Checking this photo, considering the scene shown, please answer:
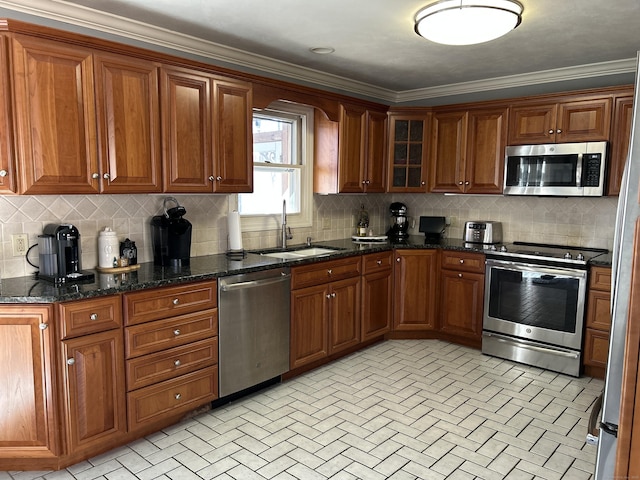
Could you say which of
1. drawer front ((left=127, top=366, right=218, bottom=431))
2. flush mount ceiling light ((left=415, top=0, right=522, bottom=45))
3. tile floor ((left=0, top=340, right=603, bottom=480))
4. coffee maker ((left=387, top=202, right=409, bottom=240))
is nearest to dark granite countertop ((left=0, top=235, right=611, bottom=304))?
drawer front ((left=127, top=366, right=218, bottom=431))

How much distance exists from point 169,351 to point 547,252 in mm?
3142

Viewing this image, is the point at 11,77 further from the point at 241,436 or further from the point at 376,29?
the point at 241,436

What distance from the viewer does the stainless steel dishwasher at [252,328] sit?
3.02 m

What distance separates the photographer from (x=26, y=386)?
2.29 m

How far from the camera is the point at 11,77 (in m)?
2.28

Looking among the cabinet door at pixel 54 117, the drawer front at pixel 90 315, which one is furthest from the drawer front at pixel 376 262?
the cabinet door at pixel 54 117

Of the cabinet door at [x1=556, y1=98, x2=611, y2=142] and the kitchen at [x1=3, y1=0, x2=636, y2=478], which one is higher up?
the cabinet door at [x1=556, y1=98, x2=611, y2=142]

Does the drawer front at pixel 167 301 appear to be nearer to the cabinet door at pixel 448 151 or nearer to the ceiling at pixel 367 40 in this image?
the ceiling at pixel 367 40

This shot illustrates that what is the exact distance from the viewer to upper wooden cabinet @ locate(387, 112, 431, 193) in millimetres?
4629

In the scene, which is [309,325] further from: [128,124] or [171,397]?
[128,124]

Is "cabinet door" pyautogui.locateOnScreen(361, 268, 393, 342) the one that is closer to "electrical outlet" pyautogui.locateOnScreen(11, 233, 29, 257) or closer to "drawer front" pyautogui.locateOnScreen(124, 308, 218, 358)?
"drawer front" pyautogui.locateOnScreen(124, 308, 218, 358)

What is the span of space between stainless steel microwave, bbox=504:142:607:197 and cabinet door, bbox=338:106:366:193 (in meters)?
1.34

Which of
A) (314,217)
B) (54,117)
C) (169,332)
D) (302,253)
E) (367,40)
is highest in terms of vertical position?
(367,40)

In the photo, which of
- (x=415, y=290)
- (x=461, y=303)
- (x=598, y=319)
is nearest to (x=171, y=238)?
(x=415, y=290)
